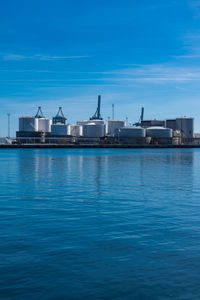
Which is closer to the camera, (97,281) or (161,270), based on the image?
(97,281)

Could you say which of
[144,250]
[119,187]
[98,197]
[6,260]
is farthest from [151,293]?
[119,187]

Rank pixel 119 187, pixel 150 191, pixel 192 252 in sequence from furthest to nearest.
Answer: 1. pixel 119 187
2. pixel 150 191
3. pixel 192 252

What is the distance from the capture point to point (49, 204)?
27.6 m

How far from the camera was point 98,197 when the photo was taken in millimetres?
31094

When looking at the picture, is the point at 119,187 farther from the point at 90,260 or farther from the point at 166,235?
the point at 90,260

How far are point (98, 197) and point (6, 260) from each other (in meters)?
17.4

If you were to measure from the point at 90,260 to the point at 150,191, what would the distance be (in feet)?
70.6

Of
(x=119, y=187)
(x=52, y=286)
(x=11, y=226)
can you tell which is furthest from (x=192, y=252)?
(x=119, y=187)

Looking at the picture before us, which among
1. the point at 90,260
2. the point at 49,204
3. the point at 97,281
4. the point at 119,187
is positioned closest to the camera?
the point at 97,281

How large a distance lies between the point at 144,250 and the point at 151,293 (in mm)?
4178

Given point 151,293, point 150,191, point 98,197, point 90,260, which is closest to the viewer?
point 151,293

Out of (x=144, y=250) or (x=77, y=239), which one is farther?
(x=77, y=239)

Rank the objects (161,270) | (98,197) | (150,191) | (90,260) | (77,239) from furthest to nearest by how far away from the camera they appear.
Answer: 1. (150,191)
2. (98,197)
3. (77,239)
4. (90,260)
5. (161,270)

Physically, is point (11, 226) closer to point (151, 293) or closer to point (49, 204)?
point (49, 204)
